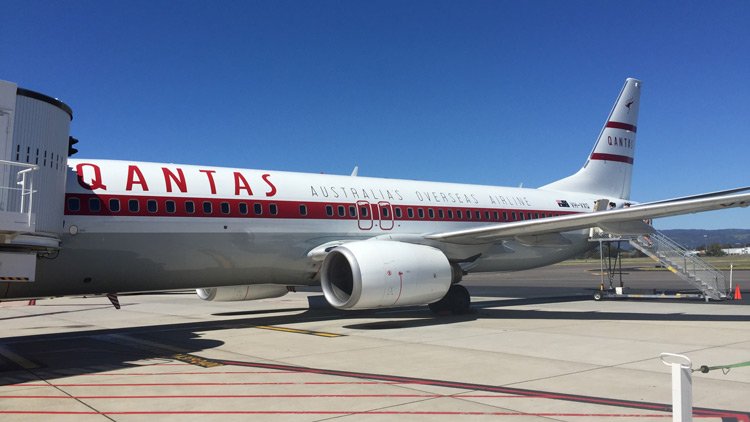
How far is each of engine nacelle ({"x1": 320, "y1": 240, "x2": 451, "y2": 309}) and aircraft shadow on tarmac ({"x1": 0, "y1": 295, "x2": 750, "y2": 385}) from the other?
0.75 meters

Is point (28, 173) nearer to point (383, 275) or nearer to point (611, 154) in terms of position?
point (383, 275)

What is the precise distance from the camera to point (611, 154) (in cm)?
2291

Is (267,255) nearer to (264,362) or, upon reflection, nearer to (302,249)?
(302,249)

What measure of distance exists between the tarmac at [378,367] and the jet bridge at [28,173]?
175cm

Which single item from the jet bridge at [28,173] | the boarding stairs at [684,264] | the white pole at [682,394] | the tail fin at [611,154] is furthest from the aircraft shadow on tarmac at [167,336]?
the white pole at [682,394]

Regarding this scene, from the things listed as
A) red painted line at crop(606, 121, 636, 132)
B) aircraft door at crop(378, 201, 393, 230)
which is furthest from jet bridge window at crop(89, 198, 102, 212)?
red painted line at crop(606, 121, 636, 132)

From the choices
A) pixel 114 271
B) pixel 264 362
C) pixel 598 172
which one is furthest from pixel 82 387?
pixel 598 172

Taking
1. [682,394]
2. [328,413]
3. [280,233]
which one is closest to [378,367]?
[328,413]

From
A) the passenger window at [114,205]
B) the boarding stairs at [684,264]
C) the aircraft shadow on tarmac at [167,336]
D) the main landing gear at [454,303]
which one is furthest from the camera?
A: the boarding stairs at [684,264]

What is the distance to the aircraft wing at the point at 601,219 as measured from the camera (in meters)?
12.9

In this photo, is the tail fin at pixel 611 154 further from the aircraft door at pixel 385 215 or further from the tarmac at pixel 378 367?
the aircraft door at pixel 385 215

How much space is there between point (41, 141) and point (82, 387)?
3793 mm

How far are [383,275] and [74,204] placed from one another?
611cm

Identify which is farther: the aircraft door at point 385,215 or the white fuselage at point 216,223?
the aircraft door at point 385,215
